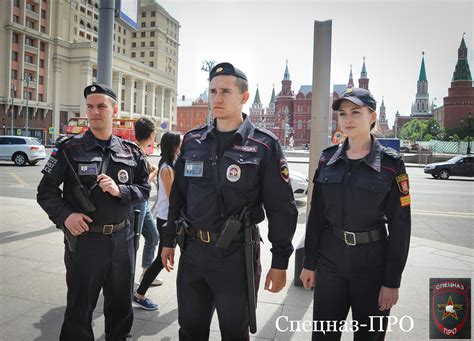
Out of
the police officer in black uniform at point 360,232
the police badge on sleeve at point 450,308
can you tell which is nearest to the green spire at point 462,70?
the police badge on sleeve at point 450,308

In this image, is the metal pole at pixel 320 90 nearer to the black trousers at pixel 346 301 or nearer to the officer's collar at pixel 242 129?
the black trousers at pixel 346 301

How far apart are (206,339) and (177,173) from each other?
3.65ft

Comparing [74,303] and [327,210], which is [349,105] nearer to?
[327,210]

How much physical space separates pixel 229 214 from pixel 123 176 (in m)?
0.99

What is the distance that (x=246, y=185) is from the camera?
7.61 ft

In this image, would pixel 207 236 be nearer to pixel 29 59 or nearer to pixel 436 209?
pixel 436 209

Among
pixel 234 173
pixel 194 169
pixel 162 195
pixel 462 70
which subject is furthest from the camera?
pixel 462 70

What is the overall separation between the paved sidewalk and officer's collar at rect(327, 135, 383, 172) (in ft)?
5.46

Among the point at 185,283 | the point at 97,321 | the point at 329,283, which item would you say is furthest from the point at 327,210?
the point at 97,321

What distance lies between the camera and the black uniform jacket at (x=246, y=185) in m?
2.32

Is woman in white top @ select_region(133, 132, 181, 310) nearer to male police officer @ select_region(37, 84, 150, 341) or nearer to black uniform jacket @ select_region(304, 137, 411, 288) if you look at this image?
male police officer @ select_region(37, 84, 150, 341)

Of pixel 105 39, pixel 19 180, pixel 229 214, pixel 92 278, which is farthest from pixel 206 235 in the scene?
pixel 19 180

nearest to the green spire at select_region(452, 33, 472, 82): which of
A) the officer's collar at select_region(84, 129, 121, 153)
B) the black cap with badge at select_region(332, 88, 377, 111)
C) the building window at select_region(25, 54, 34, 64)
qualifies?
the building window at select_region(25, 54, 34, 64)

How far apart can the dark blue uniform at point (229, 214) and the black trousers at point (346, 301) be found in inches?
12.6
